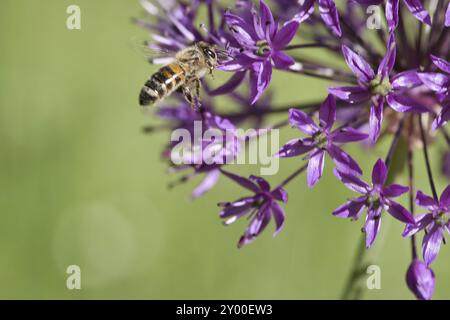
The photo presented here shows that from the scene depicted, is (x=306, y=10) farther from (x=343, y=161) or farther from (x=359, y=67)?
(x=343, y=161)

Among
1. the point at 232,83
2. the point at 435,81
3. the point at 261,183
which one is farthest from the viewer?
the point at 261,183

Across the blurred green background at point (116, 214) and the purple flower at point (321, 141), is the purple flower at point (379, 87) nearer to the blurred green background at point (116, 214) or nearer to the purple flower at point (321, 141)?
the purple flower at point (321, 141)

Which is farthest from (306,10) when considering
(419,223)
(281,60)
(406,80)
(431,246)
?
(431,246)

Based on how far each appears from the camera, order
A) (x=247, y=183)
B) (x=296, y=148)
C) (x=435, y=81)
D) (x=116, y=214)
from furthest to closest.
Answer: (x=116, y=214)
(x=247, y=183)
(x=296, y=148)
(x=435, y=81)

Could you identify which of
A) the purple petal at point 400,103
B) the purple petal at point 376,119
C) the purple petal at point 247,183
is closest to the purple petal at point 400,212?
the purple petal at point 376,119

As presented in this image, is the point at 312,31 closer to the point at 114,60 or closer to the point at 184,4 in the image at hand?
the point at 184,4

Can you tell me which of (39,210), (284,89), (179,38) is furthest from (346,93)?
(284,89)

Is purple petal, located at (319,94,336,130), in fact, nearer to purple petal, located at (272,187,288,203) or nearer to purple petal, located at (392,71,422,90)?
purple petal, located at (392,71,422,90)
